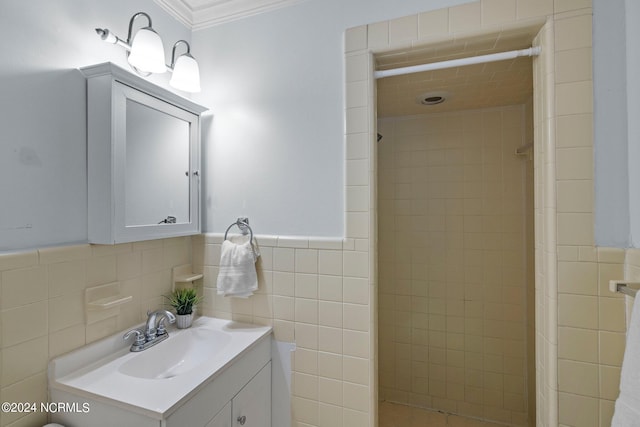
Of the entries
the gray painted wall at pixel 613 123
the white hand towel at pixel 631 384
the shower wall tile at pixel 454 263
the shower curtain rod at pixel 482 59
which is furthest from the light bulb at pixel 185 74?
the white hand towel at pixel 631 384

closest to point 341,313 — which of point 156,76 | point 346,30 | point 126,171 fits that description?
point 126,171

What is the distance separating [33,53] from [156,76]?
0.45m

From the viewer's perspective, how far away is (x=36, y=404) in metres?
0.91

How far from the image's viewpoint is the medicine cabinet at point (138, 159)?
1.03 m

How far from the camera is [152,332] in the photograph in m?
1.20

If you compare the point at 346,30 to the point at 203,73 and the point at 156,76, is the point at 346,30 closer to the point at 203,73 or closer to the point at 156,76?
the point at 203,73

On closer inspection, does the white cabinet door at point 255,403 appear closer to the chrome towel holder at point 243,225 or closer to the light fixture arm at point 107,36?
the chrome towel holder at point 243,225

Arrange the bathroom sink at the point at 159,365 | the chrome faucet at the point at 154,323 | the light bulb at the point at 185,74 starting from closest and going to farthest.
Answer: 1. the bathroom sink at the point at 159,365
2. the chrome faucet at the point at 154,323
3. the light bulb at the point at 185,74

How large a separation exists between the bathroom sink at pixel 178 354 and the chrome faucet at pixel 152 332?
0.08 feet

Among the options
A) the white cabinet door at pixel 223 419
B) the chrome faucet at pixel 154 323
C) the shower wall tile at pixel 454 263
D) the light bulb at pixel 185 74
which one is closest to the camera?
the white cabinet door at pixel 223 419

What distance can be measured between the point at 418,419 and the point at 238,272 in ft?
5.52

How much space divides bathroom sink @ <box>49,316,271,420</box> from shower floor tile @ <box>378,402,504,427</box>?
1228 mm

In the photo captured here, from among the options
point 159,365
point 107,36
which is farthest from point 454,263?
point 107,36

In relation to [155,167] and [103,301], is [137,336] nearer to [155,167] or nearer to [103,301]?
[103,301]
